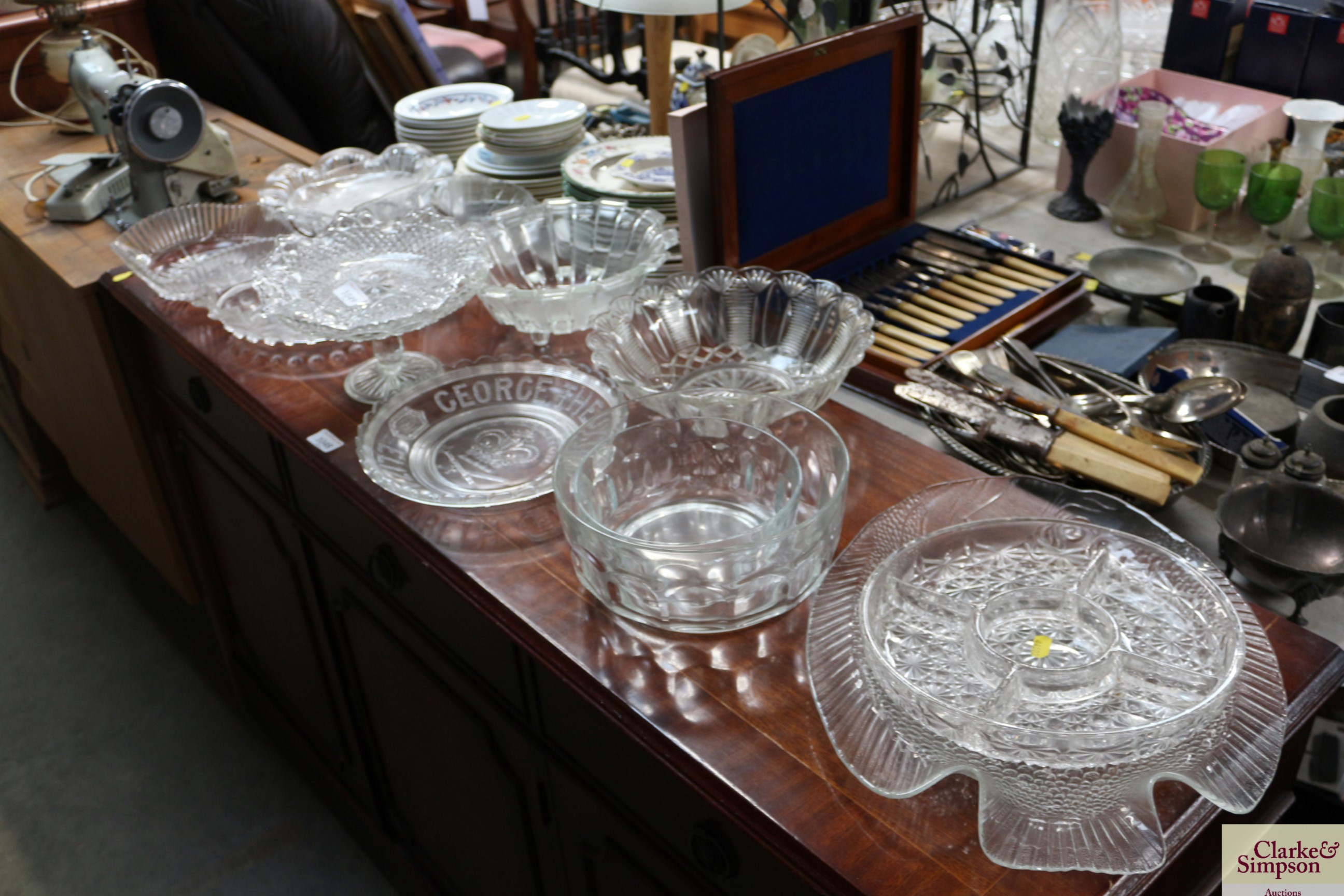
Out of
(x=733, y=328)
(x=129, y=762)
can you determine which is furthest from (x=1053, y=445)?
(x=129, y=762)

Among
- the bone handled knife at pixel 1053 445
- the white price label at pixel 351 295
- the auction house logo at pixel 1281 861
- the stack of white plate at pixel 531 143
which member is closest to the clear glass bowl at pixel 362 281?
the white price label at pixel 351 295

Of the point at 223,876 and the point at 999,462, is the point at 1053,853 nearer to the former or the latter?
the point at 999,462

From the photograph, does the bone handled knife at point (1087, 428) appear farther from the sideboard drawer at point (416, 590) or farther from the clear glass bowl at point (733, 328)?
the sideboard drawer at point (416, 590)

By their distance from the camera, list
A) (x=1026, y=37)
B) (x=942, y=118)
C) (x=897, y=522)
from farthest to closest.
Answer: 1. (x=1026, y=37)
2. (x=942, y=118)
3. (x=897, y=522)

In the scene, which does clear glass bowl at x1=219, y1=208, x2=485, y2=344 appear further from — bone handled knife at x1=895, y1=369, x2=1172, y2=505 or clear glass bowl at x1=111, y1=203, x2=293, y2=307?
bone handled knife at x1=895, y1=369, x2=1172, y2=505

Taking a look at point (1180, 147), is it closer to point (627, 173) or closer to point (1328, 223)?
point (1328, 223)

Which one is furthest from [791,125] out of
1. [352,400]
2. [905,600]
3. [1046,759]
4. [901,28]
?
[1046,759]

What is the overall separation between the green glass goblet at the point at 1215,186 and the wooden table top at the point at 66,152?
1268 mm

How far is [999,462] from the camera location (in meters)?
1.02

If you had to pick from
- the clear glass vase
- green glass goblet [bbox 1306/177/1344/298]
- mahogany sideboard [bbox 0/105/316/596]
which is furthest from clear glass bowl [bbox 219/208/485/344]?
green glass goblet [bbox 1306/177/1344/298]

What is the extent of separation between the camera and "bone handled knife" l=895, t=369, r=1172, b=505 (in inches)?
37.6

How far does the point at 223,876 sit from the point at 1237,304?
1.50 m

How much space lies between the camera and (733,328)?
1054 millimetres

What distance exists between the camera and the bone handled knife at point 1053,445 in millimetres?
954
